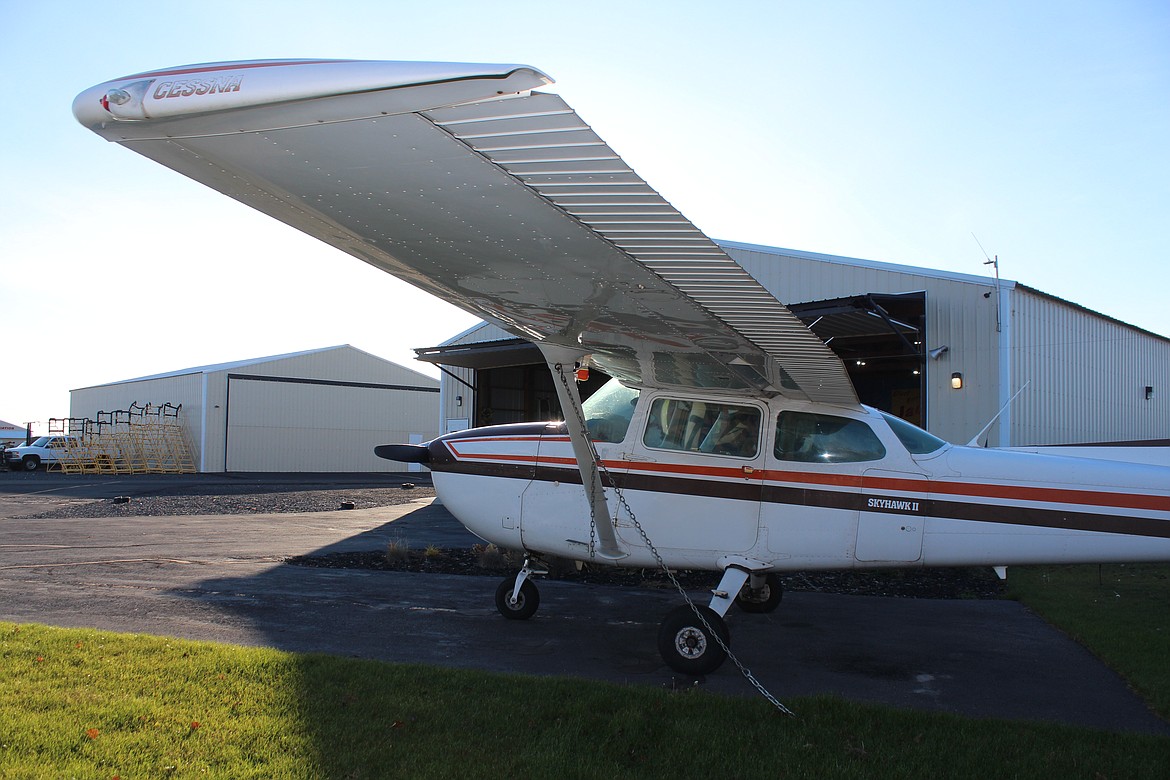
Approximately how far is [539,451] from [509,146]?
4420mm

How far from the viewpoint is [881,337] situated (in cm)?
1719

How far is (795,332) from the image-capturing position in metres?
4.54

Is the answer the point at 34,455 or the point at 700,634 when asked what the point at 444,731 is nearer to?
the point at 700,634

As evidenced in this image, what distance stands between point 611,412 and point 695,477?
0.92 metres

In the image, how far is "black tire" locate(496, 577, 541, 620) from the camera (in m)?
7.21

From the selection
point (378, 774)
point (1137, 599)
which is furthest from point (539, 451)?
point (1137, 599)

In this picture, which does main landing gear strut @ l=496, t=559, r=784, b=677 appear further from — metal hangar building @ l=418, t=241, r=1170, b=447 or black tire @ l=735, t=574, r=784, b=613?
metal hangar building @ l=418, t=241, r=1170, b=447

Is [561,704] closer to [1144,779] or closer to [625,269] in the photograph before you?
[625,269]

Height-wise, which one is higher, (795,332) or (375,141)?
(375,141)

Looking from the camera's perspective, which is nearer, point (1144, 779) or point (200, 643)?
point (1144, 779)

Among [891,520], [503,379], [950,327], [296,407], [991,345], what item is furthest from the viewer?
[296,407]

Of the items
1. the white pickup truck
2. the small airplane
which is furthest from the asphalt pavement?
the white pickup truck

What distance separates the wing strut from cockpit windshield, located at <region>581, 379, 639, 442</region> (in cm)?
48

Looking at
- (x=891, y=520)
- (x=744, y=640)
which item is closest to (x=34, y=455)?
(x=744, y=640)
